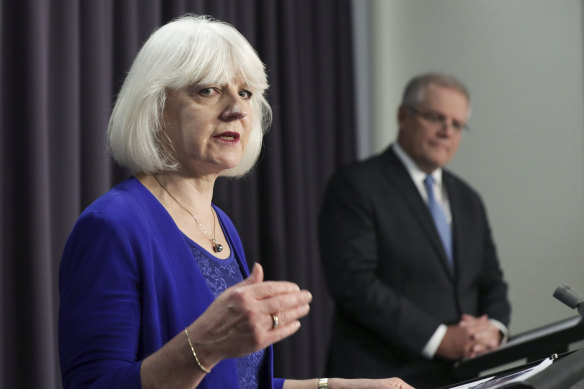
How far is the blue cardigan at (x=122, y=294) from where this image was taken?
48.9 inches

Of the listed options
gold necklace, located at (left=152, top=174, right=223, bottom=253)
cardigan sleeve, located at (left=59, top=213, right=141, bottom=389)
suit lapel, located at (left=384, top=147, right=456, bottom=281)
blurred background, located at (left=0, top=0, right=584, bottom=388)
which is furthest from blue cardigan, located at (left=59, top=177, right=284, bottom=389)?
suit lapel, located at (left=384, top=147, right=456, bottom=281)

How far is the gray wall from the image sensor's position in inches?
146

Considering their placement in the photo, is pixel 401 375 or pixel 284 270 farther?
pixel 284 270

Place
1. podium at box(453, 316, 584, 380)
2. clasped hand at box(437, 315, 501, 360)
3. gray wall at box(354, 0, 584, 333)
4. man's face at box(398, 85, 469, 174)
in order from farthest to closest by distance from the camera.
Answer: gray wall at box(354, 0, 584, 333), man's face at box(398, 85, 469, 174), clasped hand at box(437, 315, 501, 360), podium at box(453, 316, 584, 380)

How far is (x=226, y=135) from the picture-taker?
1.54 meters

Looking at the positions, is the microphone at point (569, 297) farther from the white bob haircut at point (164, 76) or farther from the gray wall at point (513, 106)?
the gray wall at point (513, 106)

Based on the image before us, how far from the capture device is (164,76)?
4.88 feet

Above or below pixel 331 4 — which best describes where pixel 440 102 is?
below

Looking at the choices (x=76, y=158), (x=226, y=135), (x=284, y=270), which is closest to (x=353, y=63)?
(x=284, y=270)

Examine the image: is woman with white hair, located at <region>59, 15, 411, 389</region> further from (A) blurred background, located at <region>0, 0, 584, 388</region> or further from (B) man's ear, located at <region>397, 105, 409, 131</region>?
(B) man's ear, located at <region>397, 105, 409, 131</region>

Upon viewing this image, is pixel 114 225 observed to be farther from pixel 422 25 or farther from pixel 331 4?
pixel 422 25

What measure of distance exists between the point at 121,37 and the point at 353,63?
1.76 m

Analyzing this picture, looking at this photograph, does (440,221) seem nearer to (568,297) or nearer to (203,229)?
(568,297)

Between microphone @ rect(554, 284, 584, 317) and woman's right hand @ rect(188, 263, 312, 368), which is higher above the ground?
woman's right hand @ rect(188, 263, 312, 368)
